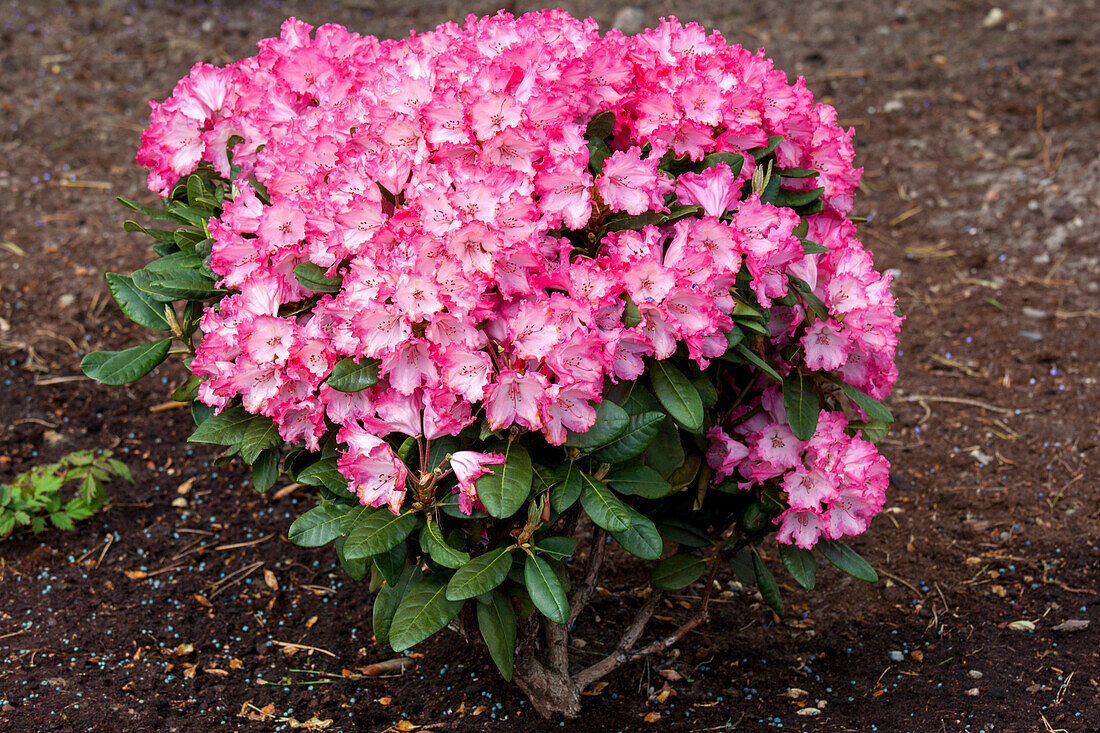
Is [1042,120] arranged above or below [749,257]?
below

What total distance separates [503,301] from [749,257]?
1.67ft

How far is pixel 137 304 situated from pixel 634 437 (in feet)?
4.04

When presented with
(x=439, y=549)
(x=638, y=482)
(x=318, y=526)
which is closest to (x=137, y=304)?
(x=318, y=526)

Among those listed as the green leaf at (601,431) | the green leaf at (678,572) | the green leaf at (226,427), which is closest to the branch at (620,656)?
the green leaf at (678,572)

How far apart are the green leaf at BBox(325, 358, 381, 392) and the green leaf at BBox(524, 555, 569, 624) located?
50 cm

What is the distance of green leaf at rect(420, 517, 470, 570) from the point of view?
1.90m

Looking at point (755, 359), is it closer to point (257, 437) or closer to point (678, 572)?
point (678, 572)

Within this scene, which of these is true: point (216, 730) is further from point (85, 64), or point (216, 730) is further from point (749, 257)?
point (85, 64)

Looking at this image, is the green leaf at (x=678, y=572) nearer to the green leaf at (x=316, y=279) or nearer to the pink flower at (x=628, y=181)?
the pink flower at (x=628, y=181)

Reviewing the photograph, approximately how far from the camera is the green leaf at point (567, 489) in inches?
76.8

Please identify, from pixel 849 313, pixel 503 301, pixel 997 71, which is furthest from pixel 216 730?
pixel 997 71

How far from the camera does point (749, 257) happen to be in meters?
1.97

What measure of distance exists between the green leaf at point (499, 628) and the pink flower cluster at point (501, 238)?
0.42m

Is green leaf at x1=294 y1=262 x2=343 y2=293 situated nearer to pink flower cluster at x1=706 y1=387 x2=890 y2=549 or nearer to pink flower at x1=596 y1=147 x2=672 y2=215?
pink flower at x1=596 y1=147 x2=672 y2=215
